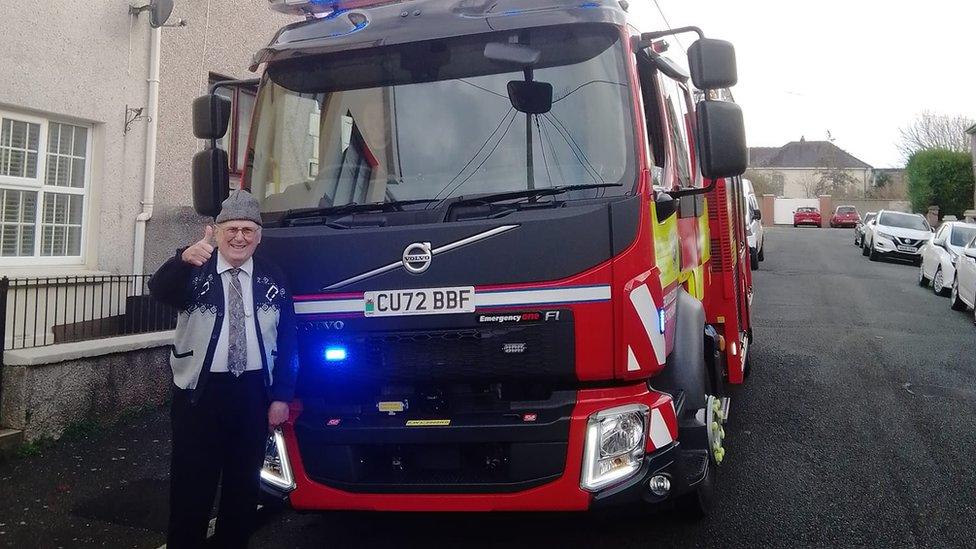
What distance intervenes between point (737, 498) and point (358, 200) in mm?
2750

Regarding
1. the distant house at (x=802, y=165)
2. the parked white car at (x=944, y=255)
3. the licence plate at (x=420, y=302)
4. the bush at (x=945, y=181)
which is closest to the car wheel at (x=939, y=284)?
the parked white car at (x=944, y=255)

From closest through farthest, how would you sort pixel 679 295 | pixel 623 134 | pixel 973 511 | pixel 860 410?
pixel 623 134
pixel 679 295
pixel 973 511
pixel 860 410

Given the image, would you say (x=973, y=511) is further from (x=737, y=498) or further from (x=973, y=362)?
(x=973, y=362)

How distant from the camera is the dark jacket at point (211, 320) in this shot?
11.2ft

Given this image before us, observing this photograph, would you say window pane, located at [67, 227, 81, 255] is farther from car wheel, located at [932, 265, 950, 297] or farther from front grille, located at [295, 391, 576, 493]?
car wheel, located at [932, 265, 950, 297]

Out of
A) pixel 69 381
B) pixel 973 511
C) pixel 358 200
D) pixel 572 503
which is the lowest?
pixel 973 511

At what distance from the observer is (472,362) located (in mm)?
3510

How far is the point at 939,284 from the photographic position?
15.0 meters

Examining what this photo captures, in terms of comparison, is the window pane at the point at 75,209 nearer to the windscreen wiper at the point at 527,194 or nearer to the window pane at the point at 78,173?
the window pane at the point at 78,173

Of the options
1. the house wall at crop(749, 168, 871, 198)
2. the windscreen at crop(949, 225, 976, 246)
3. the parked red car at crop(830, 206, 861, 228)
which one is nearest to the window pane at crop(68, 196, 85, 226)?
the windscreen at crop(949, 225, 976, 246)

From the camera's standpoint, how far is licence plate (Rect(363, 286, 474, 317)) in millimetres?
3486

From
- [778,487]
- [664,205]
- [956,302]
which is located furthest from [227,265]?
[956,302]

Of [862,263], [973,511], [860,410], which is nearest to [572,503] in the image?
[973,511]

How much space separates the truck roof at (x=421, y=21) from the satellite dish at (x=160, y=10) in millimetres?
4343
